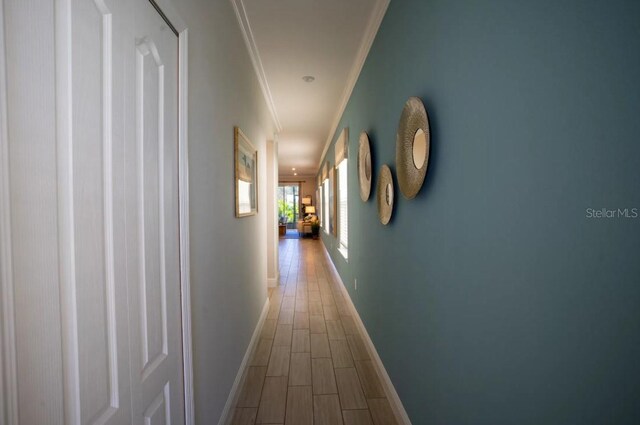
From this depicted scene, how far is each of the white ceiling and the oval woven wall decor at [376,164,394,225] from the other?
3.97 ft

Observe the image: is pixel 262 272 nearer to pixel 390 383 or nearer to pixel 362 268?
pixel 362 268

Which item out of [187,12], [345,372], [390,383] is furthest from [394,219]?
[187,12]

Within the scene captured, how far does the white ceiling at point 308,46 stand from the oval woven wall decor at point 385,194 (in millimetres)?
1209

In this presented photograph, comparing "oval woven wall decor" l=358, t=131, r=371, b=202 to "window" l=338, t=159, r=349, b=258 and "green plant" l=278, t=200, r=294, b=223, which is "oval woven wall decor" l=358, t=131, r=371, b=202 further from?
"green plant" l=278, t=200, r=294, b=223

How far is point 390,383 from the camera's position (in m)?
2.09

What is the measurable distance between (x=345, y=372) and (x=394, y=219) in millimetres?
1426

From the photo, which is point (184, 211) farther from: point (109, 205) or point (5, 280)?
point (5, 280)

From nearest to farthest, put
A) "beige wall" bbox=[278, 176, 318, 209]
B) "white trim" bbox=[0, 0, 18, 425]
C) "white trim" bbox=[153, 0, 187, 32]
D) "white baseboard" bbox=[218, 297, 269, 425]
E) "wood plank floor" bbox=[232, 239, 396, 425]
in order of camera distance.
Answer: "white trim" bbox=[0, 0, 18, 425], "white trim" bbox=[153, 0, 187, 32], "white baseboard" bbox=[218, 297, 269, 425], "wood plank floor" bbox=[232, 239, 396, 425], "beige wall" bbox=[278, 176, 318, 209]

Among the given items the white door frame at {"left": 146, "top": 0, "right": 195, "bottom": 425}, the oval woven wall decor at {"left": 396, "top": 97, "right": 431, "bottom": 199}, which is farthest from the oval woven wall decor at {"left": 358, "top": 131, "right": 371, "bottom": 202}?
the white door frame at {"left": 146, "top": 0, "right": 195, "bottom": 425}

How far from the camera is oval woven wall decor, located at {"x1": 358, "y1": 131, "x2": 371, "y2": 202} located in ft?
8.73

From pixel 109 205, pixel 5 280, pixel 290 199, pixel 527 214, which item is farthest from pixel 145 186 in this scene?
pixel 290 199

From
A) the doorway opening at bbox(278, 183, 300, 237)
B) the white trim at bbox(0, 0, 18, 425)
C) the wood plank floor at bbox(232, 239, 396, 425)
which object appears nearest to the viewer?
the white trim at bbox(0, 0, 18, 425)

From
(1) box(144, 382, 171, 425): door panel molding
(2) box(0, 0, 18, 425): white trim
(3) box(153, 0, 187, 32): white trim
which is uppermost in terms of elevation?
(3) box(153, 0, 187, 32): white trim

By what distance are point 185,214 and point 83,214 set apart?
56cm
